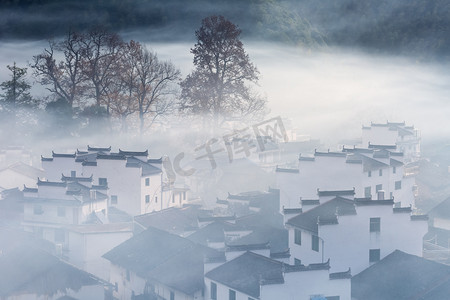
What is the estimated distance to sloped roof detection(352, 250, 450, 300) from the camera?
22.3 feet

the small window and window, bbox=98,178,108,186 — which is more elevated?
the small window

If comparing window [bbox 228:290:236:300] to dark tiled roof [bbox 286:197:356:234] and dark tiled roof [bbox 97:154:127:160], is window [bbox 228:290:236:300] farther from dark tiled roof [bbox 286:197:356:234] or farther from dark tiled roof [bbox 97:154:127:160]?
dark tiled roof [bbox 97:154:127:160]

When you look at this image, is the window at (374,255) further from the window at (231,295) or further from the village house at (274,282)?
the window at (231,295)

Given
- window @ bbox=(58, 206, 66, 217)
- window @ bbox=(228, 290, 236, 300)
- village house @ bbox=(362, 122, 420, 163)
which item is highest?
village house @ bbox=(362, 122, 420, 163)

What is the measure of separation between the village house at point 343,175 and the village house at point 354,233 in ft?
6.05

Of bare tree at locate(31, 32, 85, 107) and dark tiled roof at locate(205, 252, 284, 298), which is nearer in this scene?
dark tiled roof at locate(205, 252, 284, 298)

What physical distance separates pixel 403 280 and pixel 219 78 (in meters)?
7.53

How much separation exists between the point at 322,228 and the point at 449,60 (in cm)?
1911

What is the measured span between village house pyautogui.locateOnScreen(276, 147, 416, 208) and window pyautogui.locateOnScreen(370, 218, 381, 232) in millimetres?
1985

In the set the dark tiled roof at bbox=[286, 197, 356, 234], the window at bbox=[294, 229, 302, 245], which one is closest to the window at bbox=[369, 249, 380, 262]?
the dark tiled roof at bbox=[286, 197, 356, 234]

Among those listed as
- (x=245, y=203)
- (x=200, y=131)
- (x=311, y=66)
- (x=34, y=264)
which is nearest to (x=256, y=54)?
(x=311, y=66)

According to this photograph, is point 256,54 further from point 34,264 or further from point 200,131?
point 34,264

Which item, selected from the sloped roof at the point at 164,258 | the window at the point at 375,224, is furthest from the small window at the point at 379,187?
the sloped roof at the point at 164,258

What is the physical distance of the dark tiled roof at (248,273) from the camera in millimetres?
6496
